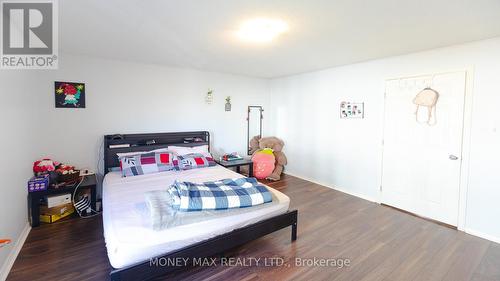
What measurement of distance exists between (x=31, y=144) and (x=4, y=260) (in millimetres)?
1596

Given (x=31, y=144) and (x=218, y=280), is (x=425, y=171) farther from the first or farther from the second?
(x=31, y=144)

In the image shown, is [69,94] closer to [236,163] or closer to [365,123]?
[236,163]

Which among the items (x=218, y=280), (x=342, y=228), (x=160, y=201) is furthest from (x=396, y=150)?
(x=160, y=201)

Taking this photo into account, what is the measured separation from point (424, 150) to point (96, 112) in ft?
16.6

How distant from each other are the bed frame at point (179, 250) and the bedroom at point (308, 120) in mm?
20

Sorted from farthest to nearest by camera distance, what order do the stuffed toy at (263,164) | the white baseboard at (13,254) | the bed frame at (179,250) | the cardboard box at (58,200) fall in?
the stuffed toy at (263,164)
the cardboard box at (58,200)
the white baseboard at (13,254)
the bed frame at (179,250)

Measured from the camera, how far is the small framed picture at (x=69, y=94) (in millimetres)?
3480

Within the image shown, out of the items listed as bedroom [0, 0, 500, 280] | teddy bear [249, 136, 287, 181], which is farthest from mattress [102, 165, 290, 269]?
teddy bear [249, 136, 287, 181]

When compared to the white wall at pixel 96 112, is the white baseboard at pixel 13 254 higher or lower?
lower

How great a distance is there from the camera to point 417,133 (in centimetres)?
343

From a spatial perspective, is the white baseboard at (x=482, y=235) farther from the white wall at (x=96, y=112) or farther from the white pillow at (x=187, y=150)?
the white wall at (x=96, y=112)

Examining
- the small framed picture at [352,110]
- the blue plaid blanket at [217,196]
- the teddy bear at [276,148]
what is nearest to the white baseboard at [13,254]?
the blue plaid blanket at [217,196]

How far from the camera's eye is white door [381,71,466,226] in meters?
3.09

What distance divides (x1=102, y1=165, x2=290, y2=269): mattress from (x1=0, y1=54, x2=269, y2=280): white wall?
93cm
